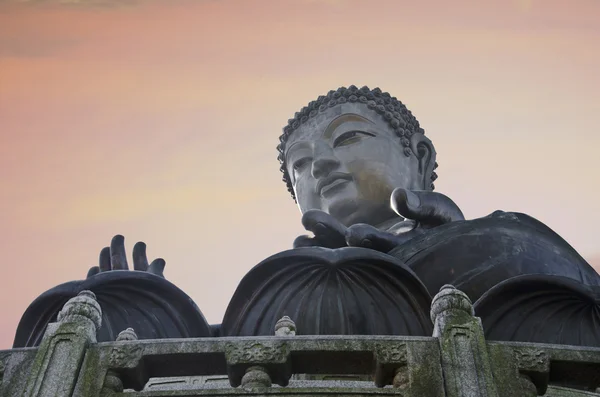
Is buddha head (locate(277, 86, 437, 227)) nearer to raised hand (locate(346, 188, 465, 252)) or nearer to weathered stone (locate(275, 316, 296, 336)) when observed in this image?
raised hand (locate(346, 188, 465, 252))

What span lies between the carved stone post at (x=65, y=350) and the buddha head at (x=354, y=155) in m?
6.51

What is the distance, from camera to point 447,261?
11.3m

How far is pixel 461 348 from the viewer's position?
7.41 meters

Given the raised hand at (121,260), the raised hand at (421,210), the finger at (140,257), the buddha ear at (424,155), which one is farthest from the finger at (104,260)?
the buddha ear at (424,155)

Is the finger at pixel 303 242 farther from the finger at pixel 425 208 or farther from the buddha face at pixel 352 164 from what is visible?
the buddha face at pixel 352 164

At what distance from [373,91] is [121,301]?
6.58 m

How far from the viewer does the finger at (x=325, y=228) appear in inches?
477

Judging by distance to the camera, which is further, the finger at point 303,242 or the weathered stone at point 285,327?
the finger at point 303,242

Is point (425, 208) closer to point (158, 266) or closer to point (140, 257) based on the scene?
point (158, 266)

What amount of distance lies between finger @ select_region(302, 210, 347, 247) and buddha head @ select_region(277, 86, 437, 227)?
69.9 inches

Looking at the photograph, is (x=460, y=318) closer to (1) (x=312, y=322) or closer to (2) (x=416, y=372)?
(2) (x=416, y=372)

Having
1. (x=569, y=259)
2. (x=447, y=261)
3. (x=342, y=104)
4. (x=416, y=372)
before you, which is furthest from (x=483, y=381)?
(x=342, y=104)

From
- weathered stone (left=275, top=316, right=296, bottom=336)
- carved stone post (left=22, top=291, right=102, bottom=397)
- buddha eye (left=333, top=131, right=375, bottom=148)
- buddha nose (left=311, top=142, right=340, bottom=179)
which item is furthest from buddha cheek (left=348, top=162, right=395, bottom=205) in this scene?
carved stone post (left=22, top=291, right=102, bottom=397)

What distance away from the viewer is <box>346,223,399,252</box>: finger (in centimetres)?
1184
